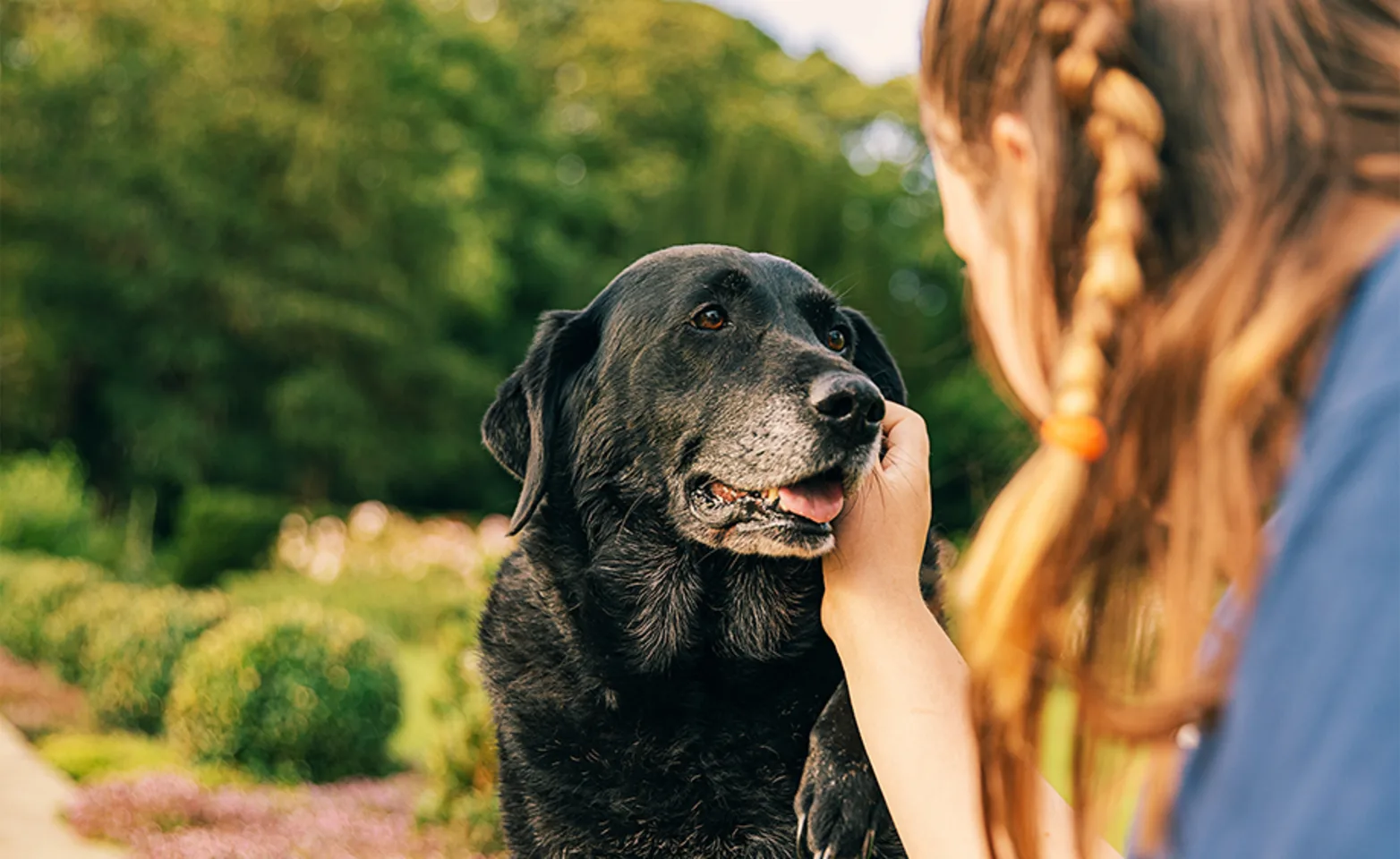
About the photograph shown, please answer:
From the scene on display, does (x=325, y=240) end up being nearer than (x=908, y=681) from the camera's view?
No

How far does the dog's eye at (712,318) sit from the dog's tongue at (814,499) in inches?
17.7

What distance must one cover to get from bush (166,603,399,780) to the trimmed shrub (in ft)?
7.50

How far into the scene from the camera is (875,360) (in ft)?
10.6

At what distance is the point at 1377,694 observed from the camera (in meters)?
0.88

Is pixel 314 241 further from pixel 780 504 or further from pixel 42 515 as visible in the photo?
pixel 780 504

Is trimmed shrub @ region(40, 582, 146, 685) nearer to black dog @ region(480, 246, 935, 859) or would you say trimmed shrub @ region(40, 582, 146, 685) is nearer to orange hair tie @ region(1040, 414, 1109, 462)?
black dog @ region(480, 246, 935, 859)

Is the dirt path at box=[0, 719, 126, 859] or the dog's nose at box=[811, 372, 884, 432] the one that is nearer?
the dog's nose at box=[811, 372, 884, 432]

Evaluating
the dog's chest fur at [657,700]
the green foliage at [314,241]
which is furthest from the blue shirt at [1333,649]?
the green foliage at [314,241]

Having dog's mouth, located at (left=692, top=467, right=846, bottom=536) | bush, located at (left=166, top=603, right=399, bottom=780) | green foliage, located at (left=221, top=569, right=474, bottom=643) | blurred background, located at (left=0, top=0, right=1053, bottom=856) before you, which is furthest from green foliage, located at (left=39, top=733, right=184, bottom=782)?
blurred background, located at (left=0, top=0, right=1053, bottom=856)

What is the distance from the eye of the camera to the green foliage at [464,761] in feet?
20.1

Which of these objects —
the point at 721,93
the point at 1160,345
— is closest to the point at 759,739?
the point at 1160,345

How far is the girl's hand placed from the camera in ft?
6.74

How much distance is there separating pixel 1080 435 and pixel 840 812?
1295 millimetres

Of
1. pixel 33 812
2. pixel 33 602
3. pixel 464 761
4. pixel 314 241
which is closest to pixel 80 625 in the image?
pixel 33 602
